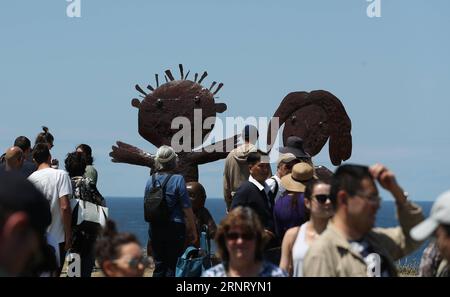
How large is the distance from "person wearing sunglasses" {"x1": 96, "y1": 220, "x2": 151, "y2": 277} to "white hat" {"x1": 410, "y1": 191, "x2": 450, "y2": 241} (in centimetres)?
148

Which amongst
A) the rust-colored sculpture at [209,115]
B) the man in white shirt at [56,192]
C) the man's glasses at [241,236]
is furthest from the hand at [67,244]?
the rust-colored sculpture at [209,115]

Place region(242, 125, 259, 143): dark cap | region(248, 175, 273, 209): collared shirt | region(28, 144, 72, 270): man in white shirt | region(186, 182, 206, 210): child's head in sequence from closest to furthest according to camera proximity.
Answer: region(28, 144, 72, 270): man in white shirt, region(248, 175, 273, 209): collared shirt, region(242, 125, 259, 143): dark cap, region(186, 182, 206, 210): child's head

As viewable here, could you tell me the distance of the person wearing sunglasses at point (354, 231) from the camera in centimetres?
491

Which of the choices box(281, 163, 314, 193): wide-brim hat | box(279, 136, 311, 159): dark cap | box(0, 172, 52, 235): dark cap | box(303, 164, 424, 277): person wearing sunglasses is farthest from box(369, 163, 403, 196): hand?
box(279, 136, 311, 159): dark cap

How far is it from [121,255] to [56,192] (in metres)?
3.37

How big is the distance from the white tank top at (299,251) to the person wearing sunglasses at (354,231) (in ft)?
3.59

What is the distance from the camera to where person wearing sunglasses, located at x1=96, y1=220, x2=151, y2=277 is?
5070mm

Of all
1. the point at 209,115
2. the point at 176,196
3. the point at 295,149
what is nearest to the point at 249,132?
the point at 295,149

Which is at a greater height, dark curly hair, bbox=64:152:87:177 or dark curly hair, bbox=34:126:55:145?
dark curly hair, bbox=34:126:55:145

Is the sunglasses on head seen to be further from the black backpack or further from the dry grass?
the dry grass

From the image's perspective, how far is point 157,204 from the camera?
29.4 feet

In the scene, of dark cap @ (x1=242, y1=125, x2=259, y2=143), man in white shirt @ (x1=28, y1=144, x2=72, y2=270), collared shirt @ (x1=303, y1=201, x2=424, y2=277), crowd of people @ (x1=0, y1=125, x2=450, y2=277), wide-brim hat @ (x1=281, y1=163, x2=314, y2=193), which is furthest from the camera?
dark cap @ (x1=242, y1=125, x2=259, y2=143)
